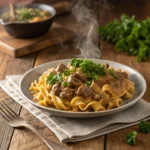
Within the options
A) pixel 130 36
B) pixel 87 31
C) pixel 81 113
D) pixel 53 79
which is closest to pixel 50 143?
pixel 81 113

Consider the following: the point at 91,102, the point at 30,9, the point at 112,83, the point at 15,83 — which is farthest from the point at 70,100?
the point at 30,9

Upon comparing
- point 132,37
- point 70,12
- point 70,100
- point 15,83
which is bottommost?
point 70,12

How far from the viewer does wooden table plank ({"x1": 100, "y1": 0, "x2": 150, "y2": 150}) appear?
83.5 inches

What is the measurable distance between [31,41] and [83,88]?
1375mm

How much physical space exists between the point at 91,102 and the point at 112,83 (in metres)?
0.23

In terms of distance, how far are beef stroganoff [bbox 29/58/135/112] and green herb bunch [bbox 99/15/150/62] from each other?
86cm

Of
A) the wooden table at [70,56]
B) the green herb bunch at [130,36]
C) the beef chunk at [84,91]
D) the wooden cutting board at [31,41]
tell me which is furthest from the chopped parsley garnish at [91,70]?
the wooden cutting board at [31,41]

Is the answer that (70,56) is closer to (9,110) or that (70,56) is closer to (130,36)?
(130,36)

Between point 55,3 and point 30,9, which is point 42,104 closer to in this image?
point 30,9

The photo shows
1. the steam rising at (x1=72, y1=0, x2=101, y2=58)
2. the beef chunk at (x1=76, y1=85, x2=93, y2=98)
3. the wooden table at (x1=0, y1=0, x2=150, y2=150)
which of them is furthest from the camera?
the steam rising at (x1=72, y1=0, x2=101, y2=58)

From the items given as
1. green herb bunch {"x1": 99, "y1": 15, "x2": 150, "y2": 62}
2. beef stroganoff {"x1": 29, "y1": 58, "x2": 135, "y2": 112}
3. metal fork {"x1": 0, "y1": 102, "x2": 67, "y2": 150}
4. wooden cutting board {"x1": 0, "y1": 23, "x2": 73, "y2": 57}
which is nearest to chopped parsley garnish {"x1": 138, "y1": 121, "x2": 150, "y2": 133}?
beef stroganoff {"x1": 29, "y1": 58, "x2": 135, "y2": 112}

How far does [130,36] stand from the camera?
3.42 m

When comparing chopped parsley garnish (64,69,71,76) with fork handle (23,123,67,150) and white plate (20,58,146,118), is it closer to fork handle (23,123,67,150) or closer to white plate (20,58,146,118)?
white plate (20,58,146,118)

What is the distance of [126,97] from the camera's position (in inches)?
96.2
